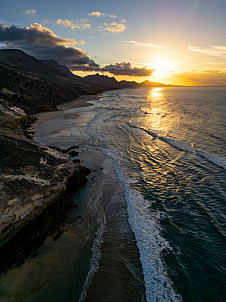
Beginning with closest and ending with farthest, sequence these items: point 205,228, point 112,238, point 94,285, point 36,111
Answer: point 94,285
point 112,238
point 205,228
point 36,111

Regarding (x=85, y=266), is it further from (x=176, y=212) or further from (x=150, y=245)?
(x=176, y=212)

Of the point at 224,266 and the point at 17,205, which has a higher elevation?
the point at 17,205

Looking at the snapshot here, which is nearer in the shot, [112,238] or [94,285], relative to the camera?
[94,285]

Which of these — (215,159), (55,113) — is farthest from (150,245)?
(55,113)

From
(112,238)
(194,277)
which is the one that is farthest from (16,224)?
(194,277)

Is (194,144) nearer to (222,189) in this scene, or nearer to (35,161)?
(222,189)

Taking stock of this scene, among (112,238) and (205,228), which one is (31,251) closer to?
(112,238)

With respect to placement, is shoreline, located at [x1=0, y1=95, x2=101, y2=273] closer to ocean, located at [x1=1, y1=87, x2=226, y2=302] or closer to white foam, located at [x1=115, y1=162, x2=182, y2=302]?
ocean, located at [x1=1, y1=87, x2=226, y2=302]

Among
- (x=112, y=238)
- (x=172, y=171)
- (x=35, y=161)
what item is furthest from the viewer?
(x=172, y=171)

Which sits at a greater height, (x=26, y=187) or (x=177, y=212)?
(x=26, y=187)
